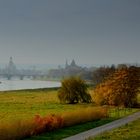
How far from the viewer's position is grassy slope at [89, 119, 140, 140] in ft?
84.5

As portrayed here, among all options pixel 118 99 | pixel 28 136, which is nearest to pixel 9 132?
pixel 28 136

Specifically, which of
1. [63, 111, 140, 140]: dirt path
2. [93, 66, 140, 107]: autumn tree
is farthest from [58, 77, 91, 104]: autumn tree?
[63, 111, 140, 140]: dirt path

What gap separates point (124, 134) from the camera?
27.4 metres

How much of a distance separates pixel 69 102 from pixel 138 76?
1156 cm

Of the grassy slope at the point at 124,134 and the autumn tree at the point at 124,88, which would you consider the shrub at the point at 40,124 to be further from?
the autumn tree at the point at 124,88

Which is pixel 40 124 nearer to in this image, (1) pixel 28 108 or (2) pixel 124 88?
(1) pixel 28 108

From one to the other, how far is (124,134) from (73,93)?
37011 mm

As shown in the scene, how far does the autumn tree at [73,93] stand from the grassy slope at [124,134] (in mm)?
32491

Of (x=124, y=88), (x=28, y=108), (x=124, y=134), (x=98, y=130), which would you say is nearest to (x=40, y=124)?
(x=98, y=130)

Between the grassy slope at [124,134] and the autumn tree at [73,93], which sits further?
the autumn tree at [73,93]

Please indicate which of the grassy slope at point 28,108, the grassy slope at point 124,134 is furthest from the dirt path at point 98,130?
the grassy slope at point 28,108

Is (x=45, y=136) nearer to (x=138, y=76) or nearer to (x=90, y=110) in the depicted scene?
(x=90, y=110)

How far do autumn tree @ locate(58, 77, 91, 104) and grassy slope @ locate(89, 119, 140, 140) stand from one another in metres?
32.5

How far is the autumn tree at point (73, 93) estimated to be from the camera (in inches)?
2521
